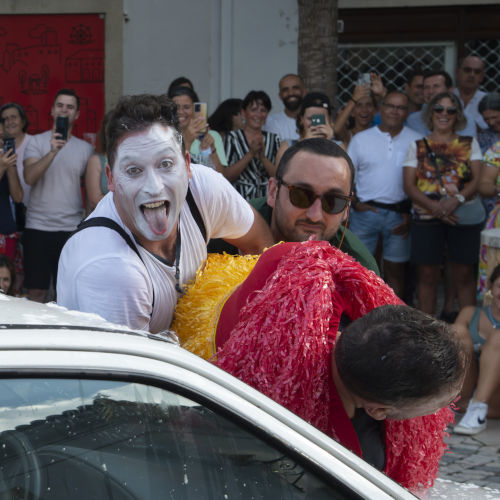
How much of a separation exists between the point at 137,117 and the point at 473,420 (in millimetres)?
3133

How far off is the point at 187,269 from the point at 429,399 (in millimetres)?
1021

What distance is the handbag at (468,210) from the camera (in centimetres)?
634

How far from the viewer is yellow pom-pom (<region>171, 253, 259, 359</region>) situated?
241cm

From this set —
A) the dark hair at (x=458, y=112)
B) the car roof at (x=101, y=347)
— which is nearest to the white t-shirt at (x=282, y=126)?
the dark hair at (x=458, y=112)

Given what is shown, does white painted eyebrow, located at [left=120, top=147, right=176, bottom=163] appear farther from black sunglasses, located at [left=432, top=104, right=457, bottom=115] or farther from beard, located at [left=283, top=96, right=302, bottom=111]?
beard, located at [left=283, top=96, right=302, bottom=111]

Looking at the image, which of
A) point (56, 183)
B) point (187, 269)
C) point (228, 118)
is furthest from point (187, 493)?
point (228, 118)

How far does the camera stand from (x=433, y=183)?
6.36 meters

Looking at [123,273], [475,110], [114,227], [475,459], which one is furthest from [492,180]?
[123,273]

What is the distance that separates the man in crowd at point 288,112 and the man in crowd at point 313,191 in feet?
13.0

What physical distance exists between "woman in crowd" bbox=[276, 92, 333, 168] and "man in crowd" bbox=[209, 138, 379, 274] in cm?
247

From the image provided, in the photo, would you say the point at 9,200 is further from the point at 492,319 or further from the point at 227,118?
the point at 492,319

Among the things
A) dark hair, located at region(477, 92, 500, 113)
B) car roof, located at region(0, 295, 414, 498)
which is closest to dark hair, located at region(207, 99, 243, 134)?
dark hair, located at region(477, 92, 500, 113)

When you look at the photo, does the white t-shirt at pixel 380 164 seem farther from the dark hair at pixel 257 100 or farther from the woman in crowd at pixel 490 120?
the dark hair at pixel 257 100

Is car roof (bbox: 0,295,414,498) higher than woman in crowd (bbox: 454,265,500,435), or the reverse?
car roof (bbox: 0,295,414,498)
